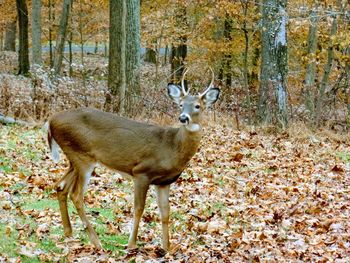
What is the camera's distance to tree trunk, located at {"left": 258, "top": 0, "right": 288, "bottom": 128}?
54.2ft

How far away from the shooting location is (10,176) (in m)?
9.31

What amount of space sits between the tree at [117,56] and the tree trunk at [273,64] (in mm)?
3624

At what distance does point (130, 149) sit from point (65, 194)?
0.84 metres

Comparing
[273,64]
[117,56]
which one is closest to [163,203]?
[117,56]

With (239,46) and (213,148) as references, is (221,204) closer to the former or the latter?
(213,148)

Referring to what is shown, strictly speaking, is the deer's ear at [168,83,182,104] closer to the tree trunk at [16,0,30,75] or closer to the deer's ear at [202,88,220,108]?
the deer's ear at [202,88,220,108]

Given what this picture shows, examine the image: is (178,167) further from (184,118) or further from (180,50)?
(180,50)

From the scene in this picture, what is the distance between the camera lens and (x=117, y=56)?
15789 mm

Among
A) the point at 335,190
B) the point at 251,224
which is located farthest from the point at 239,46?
the point at 251,224

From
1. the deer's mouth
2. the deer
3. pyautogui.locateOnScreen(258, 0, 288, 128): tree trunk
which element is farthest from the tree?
the deer's mouth

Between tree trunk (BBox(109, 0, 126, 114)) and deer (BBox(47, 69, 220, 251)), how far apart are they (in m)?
8.29

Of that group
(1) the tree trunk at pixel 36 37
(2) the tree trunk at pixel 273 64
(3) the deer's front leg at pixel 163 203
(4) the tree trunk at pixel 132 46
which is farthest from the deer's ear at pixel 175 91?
(1) the tree trunk at pixel 36 37

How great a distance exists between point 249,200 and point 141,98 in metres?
7.15

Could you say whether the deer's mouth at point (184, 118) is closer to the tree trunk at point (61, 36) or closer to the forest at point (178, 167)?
the forest at point (178, 167)
